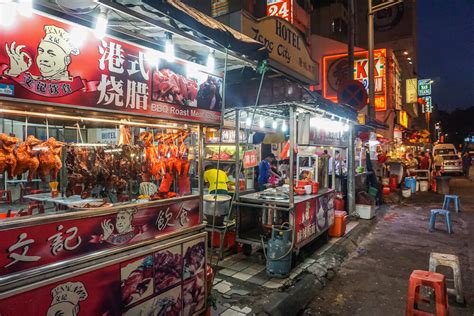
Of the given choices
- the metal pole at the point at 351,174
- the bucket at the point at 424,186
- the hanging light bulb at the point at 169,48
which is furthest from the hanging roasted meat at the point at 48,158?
the bucket at the point at 424,186

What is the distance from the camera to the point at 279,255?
6395 millimetres

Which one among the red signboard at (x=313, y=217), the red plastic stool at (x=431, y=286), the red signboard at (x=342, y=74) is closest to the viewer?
the red plastic stool at (x=431, y=286)

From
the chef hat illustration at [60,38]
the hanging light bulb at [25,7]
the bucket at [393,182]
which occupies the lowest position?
the bucket at [393,182]

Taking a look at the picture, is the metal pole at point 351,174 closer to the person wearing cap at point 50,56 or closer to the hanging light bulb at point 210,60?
the hanging light bulb at point 210,60

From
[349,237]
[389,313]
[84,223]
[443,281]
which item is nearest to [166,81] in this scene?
[84,223]

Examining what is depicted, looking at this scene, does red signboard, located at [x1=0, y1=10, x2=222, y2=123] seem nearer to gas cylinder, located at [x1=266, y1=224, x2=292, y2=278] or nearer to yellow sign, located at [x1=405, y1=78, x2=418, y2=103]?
gas cylinder, located at [x1=266, y1=224, x2=292, y2=278]

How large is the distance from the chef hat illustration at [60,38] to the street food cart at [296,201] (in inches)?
188

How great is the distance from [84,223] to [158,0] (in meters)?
2.37

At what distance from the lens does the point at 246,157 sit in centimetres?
799

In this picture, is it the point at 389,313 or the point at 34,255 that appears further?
the point at 389,313

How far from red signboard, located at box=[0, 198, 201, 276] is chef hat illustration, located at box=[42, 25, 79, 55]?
5.62 feet

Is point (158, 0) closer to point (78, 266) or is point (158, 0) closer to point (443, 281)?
point (78, 266)

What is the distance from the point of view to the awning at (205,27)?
2863 mm

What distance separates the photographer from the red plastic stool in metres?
4.53
